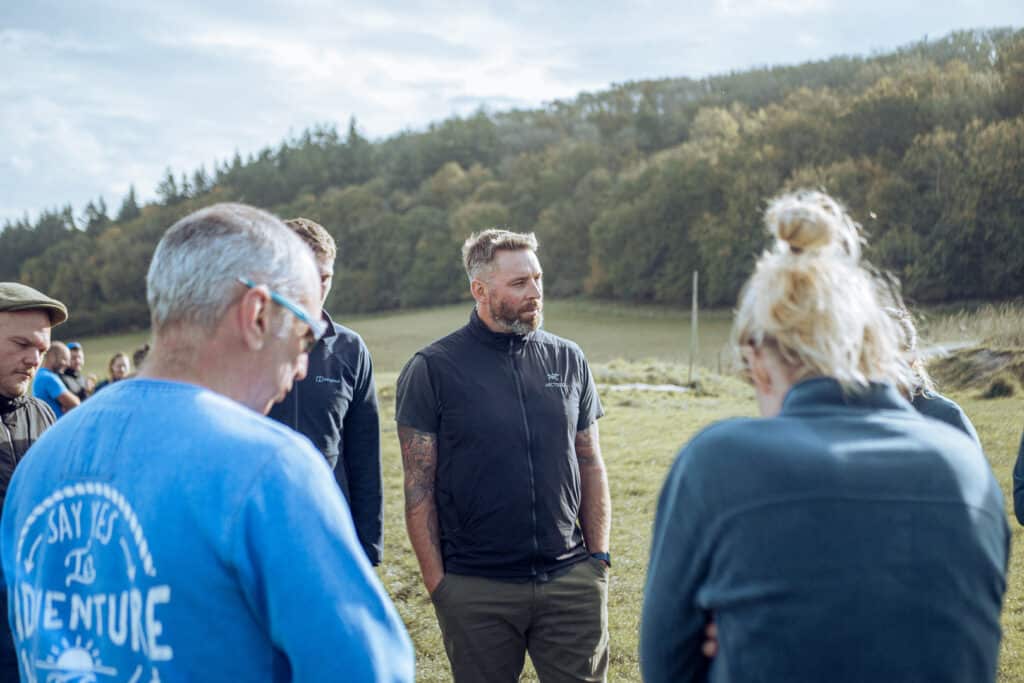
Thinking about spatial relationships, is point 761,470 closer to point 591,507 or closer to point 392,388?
point 591,507

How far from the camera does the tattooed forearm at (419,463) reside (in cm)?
368

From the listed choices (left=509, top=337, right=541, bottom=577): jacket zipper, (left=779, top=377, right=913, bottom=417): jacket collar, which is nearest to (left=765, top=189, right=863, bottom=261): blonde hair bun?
(left=779, top=377, right=913, bottom=417): jacket collar

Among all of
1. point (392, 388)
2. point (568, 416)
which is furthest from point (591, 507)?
point (392, 388)

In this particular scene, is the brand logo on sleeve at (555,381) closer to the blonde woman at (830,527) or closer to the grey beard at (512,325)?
the grey beard at (512,325)

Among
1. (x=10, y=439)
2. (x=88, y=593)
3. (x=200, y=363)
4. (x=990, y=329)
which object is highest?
(x=200, y=363)

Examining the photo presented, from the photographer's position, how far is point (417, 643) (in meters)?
6.38

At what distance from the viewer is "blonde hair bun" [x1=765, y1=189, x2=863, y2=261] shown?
1.73 m

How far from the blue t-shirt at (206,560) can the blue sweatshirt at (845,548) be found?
2.13 feet

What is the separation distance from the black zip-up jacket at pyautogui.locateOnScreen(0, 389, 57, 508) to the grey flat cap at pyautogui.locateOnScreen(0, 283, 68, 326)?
0.39m

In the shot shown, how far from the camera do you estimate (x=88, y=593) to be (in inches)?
57.9

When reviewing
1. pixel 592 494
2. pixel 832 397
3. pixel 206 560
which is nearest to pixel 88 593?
Answer: pixel 206 560

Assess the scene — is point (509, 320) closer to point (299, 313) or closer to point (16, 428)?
point (16, 428)

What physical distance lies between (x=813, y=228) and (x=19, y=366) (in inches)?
128

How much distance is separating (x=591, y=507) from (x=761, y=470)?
2.46m
